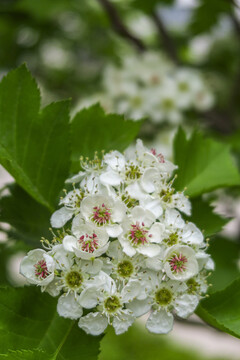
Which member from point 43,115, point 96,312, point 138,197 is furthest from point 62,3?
point 96,312

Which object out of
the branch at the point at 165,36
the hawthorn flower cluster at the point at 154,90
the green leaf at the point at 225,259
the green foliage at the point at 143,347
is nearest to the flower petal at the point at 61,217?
the green leaf at the point at 225,259

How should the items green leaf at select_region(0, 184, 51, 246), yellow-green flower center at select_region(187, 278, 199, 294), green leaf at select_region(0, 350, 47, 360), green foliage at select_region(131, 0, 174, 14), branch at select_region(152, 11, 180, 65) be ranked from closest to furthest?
green leaf at select_region(0, 350, 47, 360)
yellow-green flower center at select_region(187, 278, 199, 294)
green leaf at select_region(0, 184, 51, 246)
green foliage at select_region(131, 0, 174, 14)
branch at select_region(152, 11, 180, 65)

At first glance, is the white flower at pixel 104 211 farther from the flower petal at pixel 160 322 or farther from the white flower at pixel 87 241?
the flower petal at pixel 160 322

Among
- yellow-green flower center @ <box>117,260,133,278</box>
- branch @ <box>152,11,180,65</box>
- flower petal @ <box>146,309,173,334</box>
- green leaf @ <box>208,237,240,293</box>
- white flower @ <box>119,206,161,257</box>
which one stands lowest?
green leaf @ <box>208,237,240,293</box>

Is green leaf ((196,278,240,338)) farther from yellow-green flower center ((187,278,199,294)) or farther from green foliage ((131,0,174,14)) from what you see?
green foliage ((131,0,174,14))

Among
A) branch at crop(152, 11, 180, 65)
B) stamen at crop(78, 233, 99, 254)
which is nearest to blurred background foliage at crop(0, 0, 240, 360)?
branch at crop(152, 11, 180, 65)

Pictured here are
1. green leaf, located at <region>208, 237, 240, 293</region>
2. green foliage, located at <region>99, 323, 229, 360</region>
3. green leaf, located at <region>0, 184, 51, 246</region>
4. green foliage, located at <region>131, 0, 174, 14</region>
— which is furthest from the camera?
green foliage, located at <region>99, 323, 229, 360</region>
